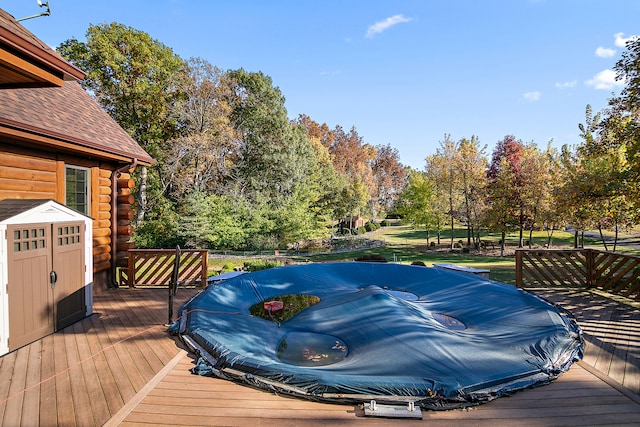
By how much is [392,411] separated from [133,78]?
2227 cm

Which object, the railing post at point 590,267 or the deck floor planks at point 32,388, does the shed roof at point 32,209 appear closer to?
the deck floor planks at point 32,388

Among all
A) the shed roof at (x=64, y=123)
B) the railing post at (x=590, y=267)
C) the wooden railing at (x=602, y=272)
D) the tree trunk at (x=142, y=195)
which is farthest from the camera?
the tree trunk at (x=142, y=195)

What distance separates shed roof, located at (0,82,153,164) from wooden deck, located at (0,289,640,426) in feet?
9.92

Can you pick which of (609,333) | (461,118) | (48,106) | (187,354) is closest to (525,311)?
(609,333)

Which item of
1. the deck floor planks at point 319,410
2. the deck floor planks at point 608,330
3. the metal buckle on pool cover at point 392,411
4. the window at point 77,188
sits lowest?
the deck floor planks at point 608,330

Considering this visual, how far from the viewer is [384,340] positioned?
4012 mm

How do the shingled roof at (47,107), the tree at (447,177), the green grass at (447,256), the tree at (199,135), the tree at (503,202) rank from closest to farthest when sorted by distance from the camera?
the shingled roof at (47,107) < the green grass at (447,256) < the tree at (503,202) < the tree at (199,135) < the tree at (447,177)

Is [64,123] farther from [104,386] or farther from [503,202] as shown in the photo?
[503,202]

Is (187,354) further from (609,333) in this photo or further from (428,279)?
(609,333)

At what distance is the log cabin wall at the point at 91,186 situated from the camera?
198 inches

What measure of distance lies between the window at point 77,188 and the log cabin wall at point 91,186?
3.8 inches

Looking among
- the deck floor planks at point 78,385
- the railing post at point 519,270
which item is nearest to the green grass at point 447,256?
the railing post at point 519,270

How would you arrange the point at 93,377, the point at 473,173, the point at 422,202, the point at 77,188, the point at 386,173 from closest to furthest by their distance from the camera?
the point at 93,377, the point at 77,188, the point at 473,173, the point at 422,202, the point at 386,173

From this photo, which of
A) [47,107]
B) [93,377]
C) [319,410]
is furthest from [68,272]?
[319,410]
